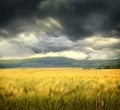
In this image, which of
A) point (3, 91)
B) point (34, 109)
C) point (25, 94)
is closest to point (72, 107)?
point (34, 109)

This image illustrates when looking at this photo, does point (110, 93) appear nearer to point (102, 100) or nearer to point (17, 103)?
point (102, 100)

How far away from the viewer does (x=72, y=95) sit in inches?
206

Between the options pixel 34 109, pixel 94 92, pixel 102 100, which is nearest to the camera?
pixel 34 109

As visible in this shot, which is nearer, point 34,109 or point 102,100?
point 34,109

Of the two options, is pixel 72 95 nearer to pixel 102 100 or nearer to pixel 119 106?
pixel 102 100

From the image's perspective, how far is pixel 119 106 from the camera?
493 centimetres

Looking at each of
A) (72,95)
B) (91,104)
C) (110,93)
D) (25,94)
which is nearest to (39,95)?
(25,94)

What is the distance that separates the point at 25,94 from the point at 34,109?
71 cm

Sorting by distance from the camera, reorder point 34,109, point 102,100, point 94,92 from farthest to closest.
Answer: point 94,92
point 102,100
point 34,109

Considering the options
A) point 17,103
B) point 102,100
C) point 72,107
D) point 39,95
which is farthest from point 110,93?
point 17,103

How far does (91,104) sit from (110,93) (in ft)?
3.06

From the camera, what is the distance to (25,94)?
5223 millimetres

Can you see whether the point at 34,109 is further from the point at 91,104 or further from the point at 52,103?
the point at 91,104

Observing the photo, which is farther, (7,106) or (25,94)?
(25,94)
